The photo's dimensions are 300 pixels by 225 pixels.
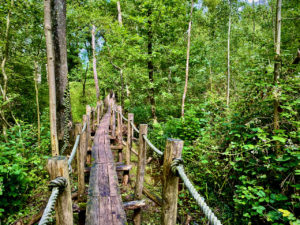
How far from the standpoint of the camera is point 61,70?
4.40 meters

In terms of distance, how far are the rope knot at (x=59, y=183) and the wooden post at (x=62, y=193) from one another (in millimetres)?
42

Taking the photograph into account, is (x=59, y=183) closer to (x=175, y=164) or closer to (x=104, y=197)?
(x=175, y=164)

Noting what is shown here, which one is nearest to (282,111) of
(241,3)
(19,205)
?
(19,205)

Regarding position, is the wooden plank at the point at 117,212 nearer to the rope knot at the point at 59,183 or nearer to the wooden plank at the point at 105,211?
the wooden plank at the point at 105,211

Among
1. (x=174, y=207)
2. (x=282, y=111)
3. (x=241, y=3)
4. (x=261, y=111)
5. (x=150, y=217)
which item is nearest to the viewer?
(x=174, y=207)

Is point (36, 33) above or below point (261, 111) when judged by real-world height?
above

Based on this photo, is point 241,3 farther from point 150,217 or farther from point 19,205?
point 19,205

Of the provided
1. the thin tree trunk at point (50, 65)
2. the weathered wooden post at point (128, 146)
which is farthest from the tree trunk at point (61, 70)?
the weathered wooden post at point (128, 146)

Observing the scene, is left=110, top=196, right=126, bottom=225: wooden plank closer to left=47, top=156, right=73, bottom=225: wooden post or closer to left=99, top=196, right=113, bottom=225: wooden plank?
left=99, top=196, right=113, bottom=225: wooden plank

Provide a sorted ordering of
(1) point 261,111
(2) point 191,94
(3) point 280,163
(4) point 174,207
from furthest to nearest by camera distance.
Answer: (2) point 191,94 → (1) point 261,111 → (3) point 280,163 → (4) point 174,207

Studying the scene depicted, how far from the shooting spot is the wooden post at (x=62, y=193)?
1.27 m

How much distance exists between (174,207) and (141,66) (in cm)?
920

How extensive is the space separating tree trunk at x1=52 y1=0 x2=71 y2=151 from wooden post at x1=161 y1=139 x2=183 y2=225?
12.1 ft

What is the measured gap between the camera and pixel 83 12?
970cm
